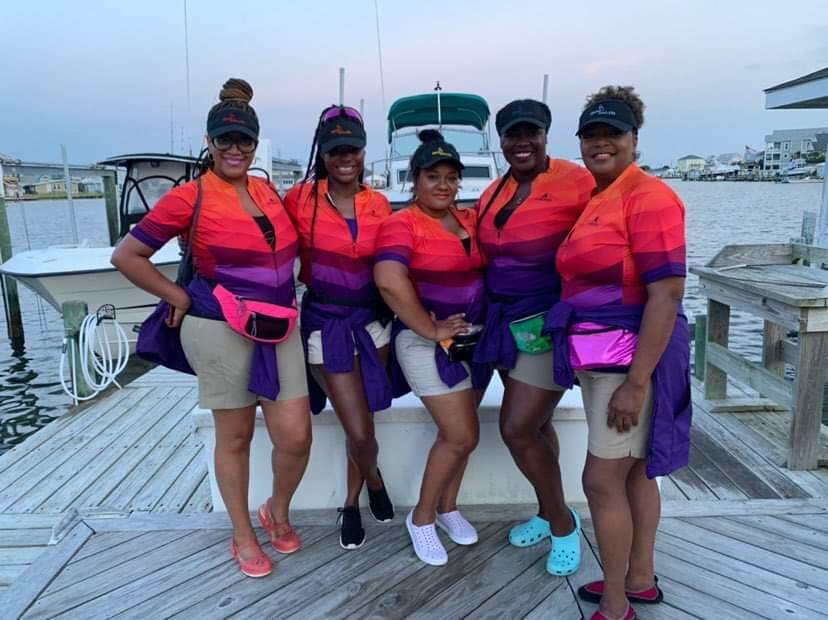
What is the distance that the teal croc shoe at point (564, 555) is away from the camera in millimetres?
2375

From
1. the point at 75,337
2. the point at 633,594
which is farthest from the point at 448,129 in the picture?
the point at 633,594

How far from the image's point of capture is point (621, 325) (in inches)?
74.9

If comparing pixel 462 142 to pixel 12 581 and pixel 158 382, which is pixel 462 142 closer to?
pixel 158 382

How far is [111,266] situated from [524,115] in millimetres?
8162

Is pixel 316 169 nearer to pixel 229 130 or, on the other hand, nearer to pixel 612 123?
pixel 229 130

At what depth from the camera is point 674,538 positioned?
2.63 meters

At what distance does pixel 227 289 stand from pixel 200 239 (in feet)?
0.67

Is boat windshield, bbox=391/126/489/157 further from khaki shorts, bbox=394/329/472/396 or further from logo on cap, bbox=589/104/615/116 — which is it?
logo on cap, bbox=589/104/615/116

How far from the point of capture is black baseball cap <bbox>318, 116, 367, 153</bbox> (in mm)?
2320

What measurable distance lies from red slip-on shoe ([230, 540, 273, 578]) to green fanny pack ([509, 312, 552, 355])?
1331mm

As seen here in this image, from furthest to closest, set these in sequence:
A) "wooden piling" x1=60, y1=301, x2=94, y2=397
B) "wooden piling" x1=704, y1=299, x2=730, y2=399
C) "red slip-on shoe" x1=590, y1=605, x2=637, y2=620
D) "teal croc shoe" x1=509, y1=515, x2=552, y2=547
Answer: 1. "wooden piling" x1=60, y1=301, x2=94, y2=397
2. "wooden piling" x1=704, y1=299, x2=730, y2=399
3. "teal croc shoe" x1=509, y1=515, x2=552, y2=547
4. "red slip-on shoe" x1=590, y1=605, x2=637, y2=620

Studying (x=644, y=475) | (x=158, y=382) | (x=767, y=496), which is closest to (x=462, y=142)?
(x=158, y=382)

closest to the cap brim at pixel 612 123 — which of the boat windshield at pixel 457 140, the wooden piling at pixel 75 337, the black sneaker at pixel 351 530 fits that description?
the black sneaker at pixel 351 530

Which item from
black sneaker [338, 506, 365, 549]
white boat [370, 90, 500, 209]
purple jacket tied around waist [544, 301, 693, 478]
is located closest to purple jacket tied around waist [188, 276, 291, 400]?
black sneaker [338, 506, 365, 549]
